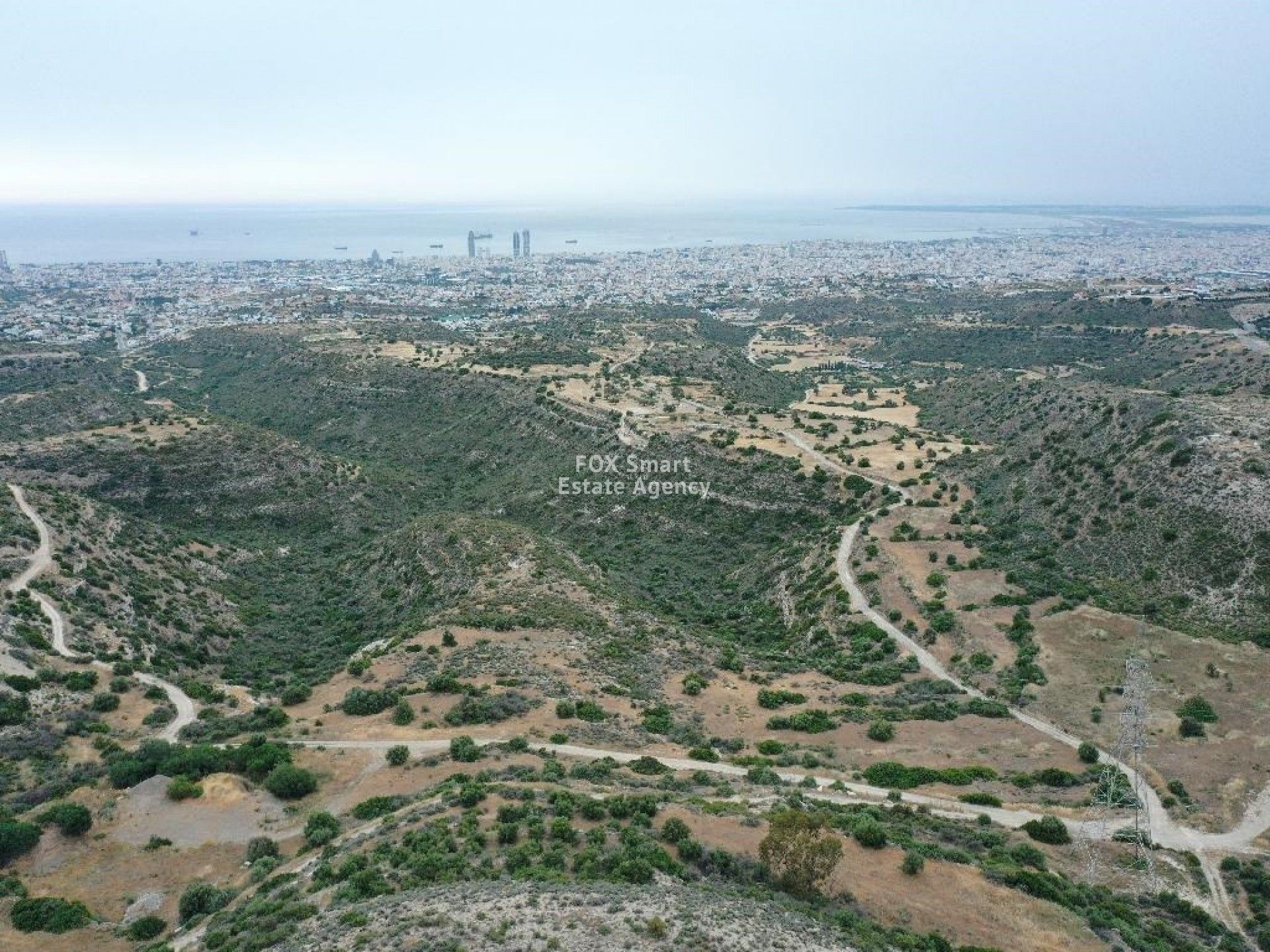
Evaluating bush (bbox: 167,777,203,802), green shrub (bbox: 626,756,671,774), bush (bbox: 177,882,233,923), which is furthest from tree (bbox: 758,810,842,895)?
bush (bbox: 167,777,203,802)

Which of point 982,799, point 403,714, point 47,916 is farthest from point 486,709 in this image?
point 982,799

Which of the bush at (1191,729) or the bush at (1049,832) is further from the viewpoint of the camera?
the bush at (1191,729)

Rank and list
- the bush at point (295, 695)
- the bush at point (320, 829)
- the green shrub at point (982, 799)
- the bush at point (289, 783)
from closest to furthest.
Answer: the bush at point (320, 829) → the green shrub at point (982, 799) → the bush at point (289, 783) → the bush at point (295, 695)

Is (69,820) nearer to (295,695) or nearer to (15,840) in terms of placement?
(15,840)

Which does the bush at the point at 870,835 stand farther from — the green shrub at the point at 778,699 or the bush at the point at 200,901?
the bush at the point at 200,901

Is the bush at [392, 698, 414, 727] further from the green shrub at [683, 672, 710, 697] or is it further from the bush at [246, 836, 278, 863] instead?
the green shrub at [683, 672, 710, 697]

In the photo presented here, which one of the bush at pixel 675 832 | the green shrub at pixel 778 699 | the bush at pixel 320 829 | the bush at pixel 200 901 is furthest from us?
the green shrub at pixel 778 699

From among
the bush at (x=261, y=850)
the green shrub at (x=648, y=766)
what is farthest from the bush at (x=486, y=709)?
the bush at (x=261, y=850)
